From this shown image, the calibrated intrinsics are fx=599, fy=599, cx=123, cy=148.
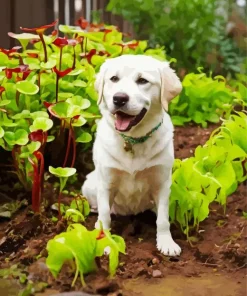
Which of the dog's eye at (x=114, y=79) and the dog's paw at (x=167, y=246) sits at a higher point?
the dog's eye at (x=114, y=79)

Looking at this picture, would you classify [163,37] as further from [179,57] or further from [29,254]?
[29,254]

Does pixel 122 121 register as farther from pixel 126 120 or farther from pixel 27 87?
pixel 27 87

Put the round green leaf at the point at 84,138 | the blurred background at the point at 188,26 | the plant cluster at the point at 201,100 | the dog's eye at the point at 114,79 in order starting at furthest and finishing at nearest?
the blurred background at the point at 188,26
the plant cluster at the point at 201,100
the round green leaf at the point at 84,138
the dog's eye at the point at 114,79

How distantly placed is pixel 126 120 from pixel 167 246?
0.43 m

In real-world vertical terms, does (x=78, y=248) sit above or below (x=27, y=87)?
below

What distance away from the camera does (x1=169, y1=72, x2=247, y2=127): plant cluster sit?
2.80 m

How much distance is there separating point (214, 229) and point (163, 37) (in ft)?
5.36

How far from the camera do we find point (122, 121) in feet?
5.71

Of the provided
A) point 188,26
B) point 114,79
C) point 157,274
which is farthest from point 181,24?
point 157,274

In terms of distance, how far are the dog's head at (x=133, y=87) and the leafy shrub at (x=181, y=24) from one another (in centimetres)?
155

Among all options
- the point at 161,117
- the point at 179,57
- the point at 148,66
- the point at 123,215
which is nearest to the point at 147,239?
the point at 123,215

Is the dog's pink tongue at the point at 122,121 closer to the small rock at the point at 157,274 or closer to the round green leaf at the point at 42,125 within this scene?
the round green leaf at the point at 42,125

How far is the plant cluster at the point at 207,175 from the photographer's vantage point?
1979mm

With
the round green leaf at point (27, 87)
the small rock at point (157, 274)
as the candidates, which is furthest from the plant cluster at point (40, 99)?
the small rock at point (157, 274)
